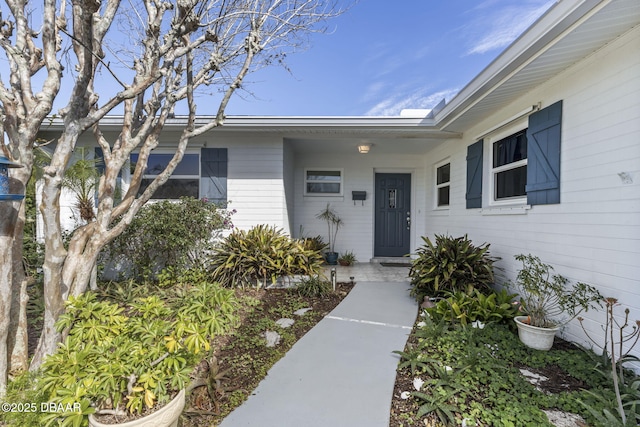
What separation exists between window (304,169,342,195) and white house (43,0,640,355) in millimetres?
24

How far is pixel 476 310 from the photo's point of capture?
301cm

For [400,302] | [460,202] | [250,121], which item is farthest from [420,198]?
[250,121]

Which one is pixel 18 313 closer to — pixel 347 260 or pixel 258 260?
pixel 258 260

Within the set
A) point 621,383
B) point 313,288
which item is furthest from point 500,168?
point 313,288

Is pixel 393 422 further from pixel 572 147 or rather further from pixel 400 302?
pixel 572 147

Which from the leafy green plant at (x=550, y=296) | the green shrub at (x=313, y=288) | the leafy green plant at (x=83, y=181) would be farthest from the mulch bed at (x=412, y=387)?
the leafy green plant at (x=83, y=181)

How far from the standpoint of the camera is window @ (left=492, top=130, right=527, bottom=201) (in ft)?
11.6

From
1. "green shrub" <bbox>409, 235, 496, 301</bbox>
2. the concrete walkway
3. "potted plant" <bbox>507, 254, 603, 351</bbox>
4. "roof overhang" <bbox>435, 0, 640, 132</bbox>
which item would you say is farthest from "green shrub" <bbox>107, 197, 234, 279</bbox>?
"potted plant" <bbox>507, 254, 603, 351</bbox>

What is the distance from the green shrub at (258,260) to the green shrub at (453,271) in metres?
1.60

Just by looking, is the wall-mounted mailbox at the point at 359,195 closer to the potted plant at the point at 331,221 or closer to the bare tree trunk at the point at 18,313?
the potted plant at the point at 331,221

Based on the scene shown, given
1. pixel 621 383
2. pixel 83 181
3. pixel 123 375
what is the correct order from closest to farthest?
pixel 123 375 < pixel 621 383 < pixel 83 181

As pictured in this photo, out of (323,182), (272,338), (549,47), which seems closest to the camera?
(549,47)

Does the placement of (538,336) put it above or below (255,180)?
below

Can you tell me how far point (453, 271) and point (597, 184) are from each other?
5.49ft
